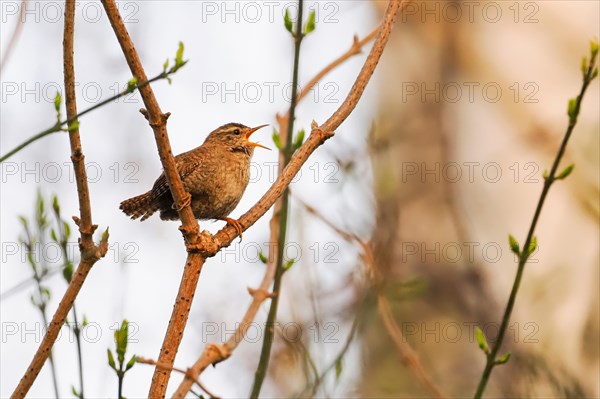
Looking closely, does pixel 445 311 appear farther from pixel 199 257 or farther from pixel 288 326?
pixel 199 257

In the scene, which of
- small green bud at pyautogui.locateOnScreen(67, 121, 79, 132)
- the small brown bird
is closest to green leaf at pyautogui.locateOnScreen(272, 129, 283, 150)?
the small brown bird

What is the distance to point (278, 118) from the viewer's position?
4.61 metres

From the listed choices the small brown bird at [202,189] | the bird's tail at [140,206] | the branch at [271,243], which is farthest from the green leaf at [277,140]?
the bird's tail at [140,206]

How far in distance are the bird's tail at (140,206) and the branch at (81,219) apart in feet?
7.50

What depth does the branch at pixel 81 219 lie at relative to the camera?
3.01m

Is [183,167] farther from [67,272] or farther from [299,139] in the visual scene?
[67,272]

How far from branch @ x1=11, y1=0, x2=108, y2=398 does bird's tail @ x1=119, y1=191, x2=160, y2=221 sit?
229 cm

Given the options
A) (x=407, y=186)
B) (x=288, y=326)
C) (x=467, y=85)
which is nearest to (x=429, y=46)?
(x=467, y=85)

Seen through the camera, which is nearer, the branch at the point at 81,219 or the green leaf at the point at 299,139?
the branch at the point at 81,219

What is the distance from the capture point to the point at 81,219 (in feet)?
10.6

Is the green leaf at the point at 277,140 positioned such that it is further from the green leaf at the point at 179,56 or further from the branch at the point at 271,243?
the green leaf at the point at 179,56

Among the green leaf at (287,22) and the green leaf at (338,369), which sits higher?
the green leaf at (287,22)

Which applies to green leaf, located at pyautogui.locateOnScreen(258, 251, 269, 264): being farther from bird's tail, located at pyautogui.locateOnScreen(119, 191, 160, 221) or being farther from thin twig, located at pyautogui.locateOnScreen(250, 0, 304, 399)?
bird's tail, located at pyautogui.locateOnScreen(119, 191, 160, 221)

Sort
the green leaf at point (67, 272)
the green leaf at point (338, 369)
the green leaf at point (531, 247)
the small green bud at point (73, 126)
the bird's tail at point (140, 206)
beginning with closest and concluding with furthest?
the small green bud at point (73, 126), the green leaf at point (531, 247), the green leaf at point (67, 272), the green leaf at point (338, 369), the bird's tail at point (140, 206)
